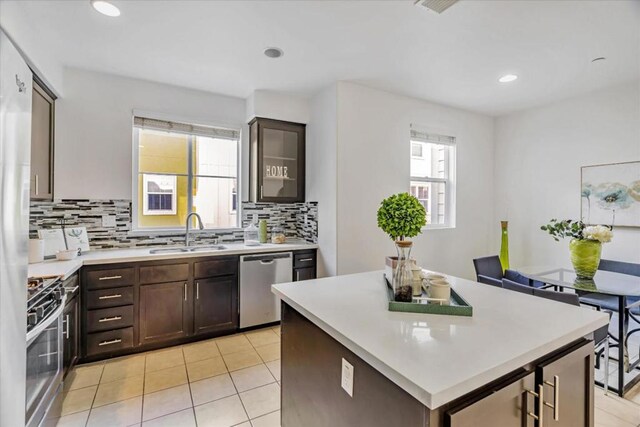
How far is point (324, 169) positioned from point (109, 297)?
2513 millimetres

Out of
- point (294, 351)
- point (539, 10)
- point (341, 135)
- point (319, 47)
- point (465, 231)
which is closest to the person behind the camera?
point (294, 351)

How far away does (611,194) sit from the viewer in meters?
3.50

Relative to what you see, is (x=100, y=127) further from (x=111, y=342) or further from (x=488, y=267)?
(x=488, y=267)

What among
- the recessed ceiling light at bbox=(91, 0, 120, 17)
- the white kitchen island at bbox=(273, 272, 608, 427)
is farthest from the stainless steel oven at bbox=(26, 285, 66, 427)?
the recessed ceiling light at bbox=(91, 0, 120, 17)

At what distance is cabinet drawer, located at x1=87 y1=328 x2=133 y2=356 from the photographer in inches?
104

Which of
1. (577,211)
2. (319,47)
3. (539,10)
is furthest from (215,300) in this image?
(577,211)

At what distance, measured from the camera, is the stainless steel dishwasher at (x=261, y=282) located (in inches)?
130

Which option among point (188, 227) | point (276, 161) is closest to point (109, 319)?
point (188, 227)

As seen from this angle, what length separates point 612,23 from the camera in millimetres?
2312

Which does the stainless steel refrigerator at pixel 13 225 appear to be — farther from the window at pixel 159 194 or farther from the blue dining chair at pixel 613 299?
the blue dining chair at pixel 613 299

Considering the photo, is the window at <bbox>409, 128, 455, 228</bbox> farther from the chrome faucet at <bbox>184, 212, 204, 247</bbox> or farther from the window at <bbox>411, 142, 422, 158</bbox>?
the chrome faucet at <bbox>184, 212, 204, 247</bbox>

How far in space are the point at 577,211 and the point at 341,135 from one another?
3.17 meters

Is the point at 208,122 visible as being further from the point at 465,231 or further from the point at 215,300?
the point at 465,231

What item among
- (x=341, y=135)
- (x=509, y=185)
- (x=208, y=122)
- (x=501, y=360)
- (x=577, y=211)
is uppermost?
(x=208, y=122)
